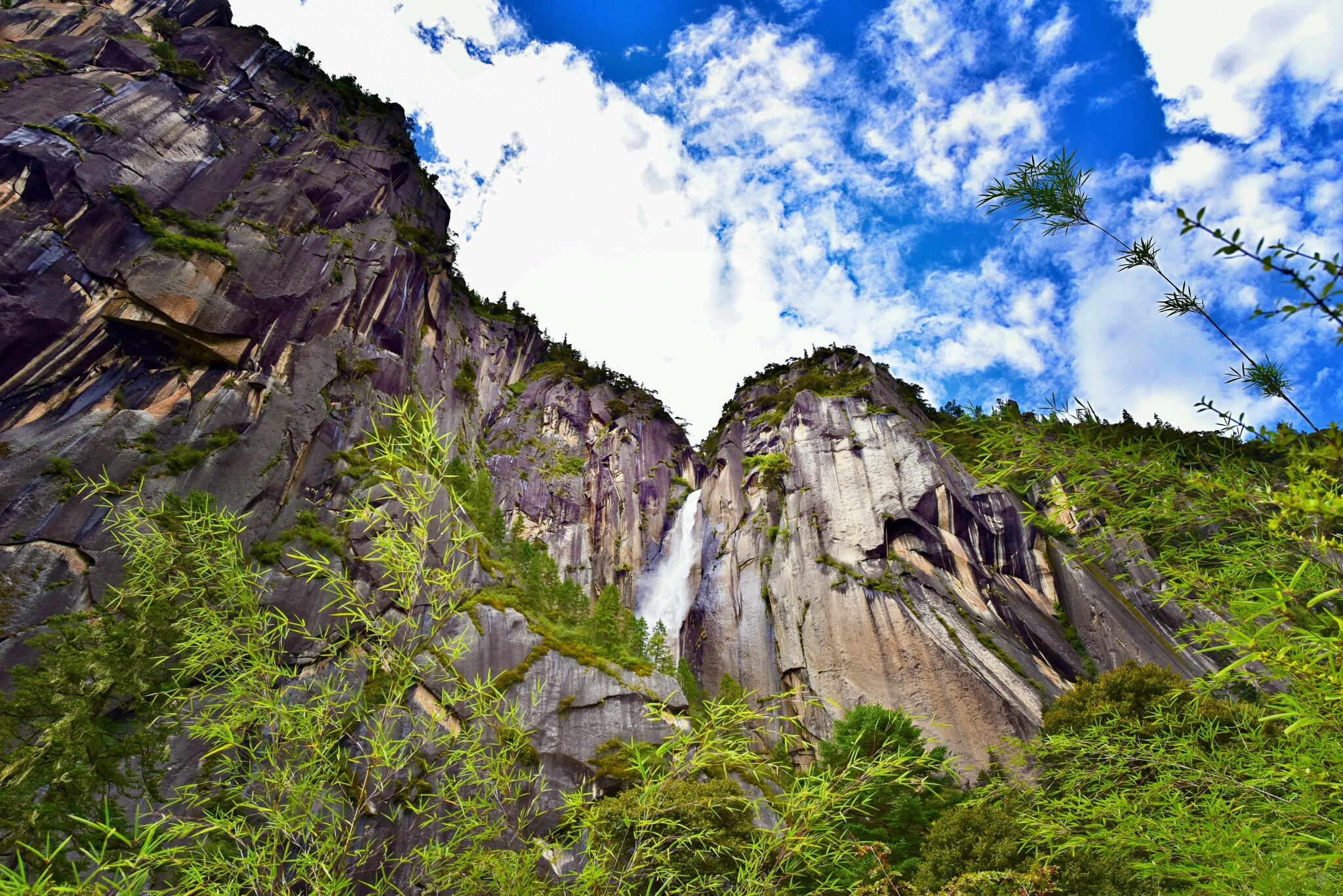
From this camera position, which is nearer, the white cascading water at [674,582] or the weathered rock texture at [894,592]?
the weathered rock texture at [894,592]

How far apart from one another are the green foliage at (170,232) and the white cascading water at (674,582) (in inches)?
779

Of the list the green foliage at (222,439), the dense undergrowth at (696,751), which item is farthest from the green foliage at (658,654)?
the green foliage at (222,439)

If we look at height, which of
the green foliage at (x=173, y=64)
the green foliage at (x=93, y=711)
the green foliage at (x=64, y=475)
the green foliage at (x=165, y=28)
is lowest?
the green foliage at (x=93, y=711)

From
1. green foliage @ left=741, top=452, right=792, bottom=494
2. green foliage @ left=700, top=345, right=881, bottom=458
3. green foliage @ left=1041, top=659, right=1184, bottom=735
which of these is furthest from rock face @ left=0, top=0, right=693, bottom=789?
green foliage @ left=700, top=345, right=881, bottom=458

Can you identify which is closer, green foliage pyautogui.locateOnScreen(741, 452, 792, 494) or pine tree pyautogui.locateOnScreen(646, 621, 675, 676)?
pine tree pyautogui.locateOnScreen(646, 621, 675, 676)

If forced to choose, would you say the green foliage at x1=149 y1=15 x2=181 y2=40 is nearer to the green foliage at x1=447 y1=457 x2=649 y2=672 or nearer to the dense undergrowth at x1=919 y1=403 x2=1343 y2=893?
the green foliage at x1=447 y1=457 x2=649 y2=672

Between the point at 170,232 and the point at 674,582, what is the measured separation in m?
22.3

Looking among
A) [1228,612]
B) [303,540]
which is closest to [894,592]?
[1228,612]

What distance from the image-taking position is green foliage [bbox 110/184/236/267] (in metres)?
16.0

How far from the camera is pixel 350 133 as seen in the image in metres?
26.2

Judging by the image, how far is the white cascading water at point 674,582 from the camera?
83.9 ft

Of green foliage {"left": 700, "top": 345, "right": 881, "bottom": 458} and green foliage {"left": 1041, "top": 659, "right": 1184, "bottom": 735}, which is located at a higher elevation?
green foliage {"left": 700, "top": 345, "right": 881, "bottom": 458}

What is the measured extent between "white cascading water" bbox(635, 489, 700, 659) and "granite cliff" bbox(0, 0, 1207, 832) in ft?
1.82

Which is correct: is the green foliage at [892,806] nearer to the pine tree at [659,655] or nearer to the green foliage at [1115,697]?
the green foliage at [1115,697]
